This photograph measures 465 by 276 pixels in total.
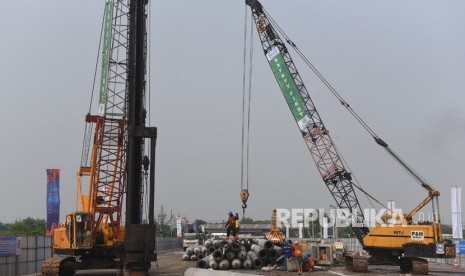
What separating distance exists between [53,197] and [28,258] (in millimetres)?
15313

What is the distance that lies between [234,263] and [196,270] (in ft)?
7.04

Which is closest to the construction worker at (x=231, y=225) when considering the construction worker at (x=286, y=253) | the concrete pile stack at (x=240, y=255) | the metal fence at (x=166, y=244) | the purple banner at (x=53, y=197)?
the concrete pile stack at (x=240, y=255)

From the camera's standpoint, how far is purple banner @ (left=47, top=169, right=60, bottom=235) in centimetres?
5189

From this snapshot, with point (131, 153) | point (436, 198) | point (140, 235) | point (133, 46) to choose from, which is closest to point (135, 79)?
point (133, 46)

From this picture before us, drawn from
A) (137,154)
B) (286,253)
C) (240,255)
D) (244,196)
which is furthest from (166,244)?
(137,154)

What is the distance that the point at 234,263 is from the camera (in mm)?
31609

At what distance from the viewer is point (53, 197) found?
5238cm

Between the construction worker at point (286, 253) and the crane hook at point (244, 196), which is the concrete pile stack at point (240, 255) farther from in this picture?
the crane hook at point (244, 196)

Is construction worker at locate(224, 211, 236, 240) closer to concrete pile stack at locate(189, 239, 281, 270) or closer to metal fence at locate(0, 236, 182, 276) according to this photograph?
concrete pile stack at locate(189, 239, 281, 270)

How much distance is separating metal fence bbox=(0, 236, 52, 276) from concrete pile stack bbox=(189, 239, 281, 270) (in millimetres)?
10946

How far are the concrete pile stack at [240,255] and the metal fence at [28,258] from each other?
1095 cm

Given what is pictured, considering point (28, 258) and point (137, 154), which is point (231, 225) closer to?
point (28, 258)

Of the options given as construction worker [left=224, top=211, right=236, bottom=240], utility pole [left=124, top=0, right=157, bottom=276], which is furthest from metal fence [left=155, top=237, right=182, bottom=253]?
utility pole [left=124, top=0, right=157, bottom=276]

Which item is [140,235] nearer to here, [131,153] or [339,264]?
[131,153]
